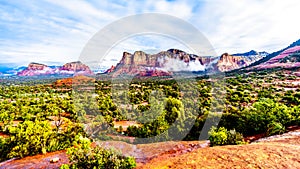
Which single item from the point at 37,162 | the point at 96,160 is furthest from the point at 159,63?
the point at 96,160

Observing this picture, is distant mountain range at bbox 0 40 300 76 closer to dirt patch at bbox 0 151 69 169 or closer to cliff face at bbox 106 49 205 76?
cliff face at bbox 106 49 205 76

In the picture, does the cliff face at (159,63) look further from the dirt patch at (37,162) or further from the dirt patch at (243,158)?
the dirt patch at (37,162)

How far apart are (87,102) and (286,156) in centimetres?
2810

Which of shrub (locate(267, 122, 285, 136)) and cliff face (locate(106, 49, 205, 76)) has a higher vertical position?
cliff face (locate(106, 49, 205, 76))

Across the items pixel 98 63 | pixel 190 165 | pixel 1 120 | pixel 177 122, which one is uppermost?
pixel 98 63

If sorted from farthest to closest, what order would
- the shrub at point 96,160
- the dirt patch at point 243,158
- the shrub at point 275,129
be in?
the shrub at point 275,129 < the shrub at point 96,160 < the dirt patch at point 243,158

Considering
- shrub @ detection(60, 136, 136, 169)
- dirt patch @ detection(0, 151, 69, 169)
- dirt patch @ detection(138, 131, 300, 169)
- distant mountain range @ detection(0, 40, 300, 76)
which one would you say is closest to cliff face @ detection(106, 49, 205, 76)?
Answer: distant mountain range @ detection(0, 40, 300, 76)

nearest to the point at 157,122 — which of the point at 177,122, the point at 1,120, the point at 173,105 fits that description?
the point at 177,122

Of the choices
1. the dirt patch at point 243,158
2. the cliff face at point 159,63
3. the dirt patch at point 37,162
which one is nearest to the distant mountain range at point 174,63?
the cliff face at point 159,63

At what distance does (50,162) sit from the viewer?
11234 mm

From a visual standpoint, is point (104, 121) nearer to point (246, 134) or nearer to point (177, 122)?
point (177, 122)

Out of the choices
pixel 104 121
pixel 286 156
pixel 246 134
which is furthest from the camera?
pixel 104 121

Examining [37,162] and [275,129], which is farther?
[275,129]

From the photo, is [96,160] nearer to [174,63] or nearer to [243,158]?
[243,158]
